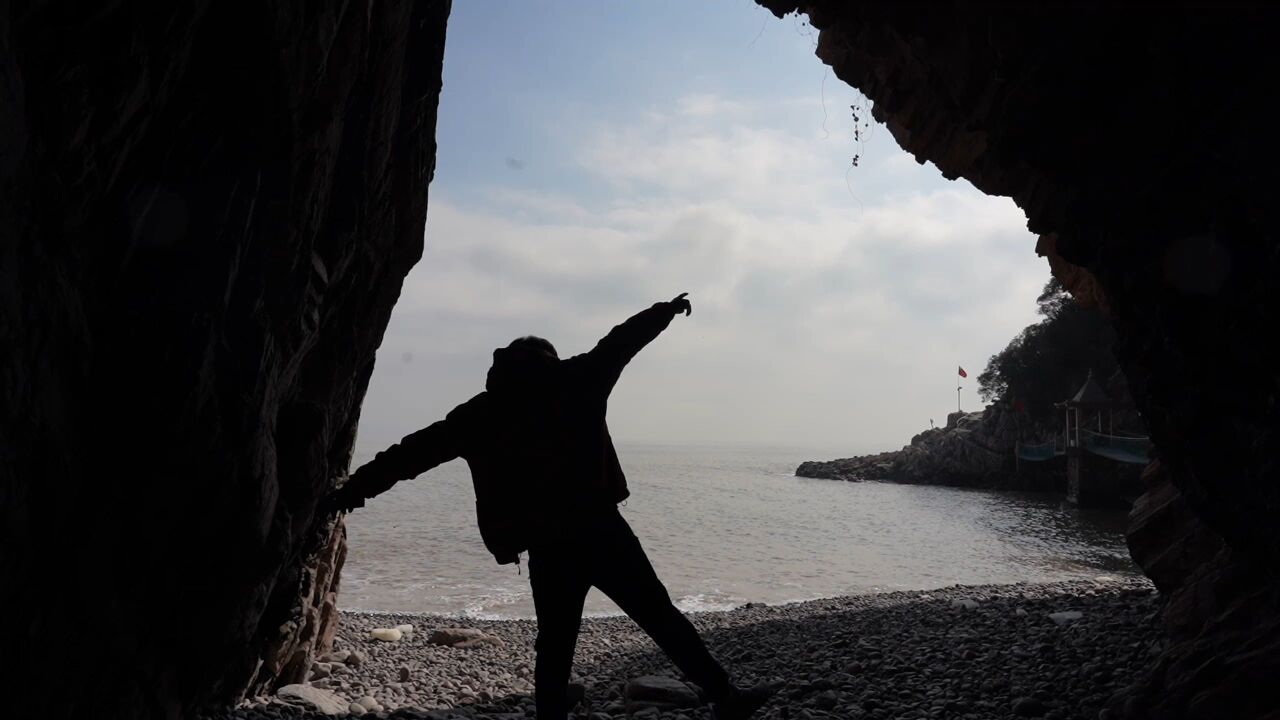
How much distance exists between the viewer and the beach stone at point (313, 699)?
6.94 metres

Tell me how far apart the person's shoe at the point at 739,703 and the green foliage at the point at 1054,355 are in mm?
53485

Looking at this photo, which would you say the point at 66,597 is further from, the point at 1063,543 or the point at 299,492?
the point at 1063,543

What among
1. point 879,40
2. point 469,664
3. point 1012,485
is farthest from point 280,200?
point 1012,485

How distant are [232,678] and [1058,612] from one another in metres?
8.66

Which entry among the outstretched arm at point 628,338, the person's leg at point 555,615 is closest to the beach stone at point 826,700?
the person's leg at point 555,615

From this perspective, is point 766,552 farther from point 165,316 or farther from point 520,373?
point 165,316

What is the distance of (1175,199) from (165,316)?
5709 millimetres

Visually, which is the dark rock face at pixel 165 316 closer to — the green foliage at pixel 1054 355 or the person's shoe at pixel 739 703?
the person's shoe at pixel 739 703

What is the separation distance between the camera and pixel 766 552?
88.6ft

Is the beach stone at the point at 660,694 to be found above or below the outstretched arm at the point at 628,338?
below

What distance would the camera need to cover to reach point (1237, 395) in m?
4.59

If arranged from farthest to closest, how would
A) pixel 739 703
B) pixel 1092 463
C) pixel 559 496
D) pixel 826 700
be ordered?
pixel 1092 463, pixel 826 700, pixel 739 703, pixel 559 496

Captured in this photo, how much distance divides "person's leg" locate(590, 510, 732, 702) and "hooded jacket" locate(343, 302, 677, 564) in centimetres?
23

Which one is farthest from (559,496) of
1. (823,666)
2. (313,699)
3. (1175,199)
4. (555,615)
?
(823,666)
